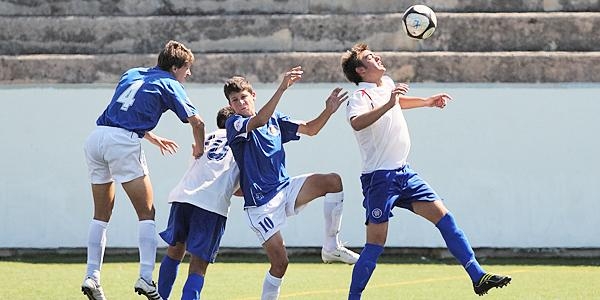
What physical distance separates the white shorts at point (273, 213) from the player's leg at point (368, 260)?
1.81 feet

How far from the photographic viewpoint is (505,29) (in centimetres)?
1398

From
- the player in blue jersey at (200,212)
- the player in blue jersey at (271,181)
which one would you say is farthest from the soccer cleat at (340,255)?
the player in blue jersey at (200,212)

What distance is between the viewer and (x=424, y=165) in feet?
43.1

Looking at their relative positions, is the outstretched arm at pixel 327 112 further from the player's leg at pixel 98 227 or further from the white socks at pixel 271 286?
the player's leg at pixel 98 227

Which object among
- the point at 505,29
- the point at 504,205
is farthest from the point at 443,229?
the point at 505,29

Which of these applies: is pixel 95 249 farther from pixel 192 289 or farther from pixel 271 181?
pixel 271 181

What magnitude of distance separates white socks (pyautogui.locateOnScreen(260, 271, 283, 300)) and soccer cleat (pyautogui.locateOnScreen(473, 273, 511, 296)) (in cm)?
137

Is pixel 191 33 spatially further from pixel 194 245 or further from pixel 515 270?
pixel 194 245

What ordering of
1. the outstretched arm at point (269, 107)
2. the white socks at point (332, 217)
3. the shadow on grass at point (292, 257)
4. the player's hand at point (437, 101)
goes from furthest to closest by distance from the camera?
the shadow on grass at point (292, 257) < the player's hand at point (437, 101) < the white socks at point (332, 217) < the outstretched arm at point (269, 107)

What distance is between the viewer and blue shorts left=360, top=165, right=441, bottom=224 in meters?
8.35

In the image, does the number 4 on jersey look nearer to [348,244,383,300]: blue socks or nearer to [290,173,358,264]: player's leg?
[290,173,358,264]: player's leg

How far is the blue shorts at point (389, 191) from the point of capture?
27.4ft

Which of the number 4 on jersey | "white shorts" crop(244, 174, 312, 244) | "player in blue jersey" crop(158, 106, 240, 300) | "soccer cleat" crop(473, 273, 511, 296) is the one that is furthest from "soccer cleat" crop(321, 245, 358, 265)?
the number 4 on jersey

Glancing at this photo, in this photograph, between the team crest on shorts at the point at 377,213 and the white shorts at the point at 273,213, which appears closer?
the white shorts at the point at 273,213
